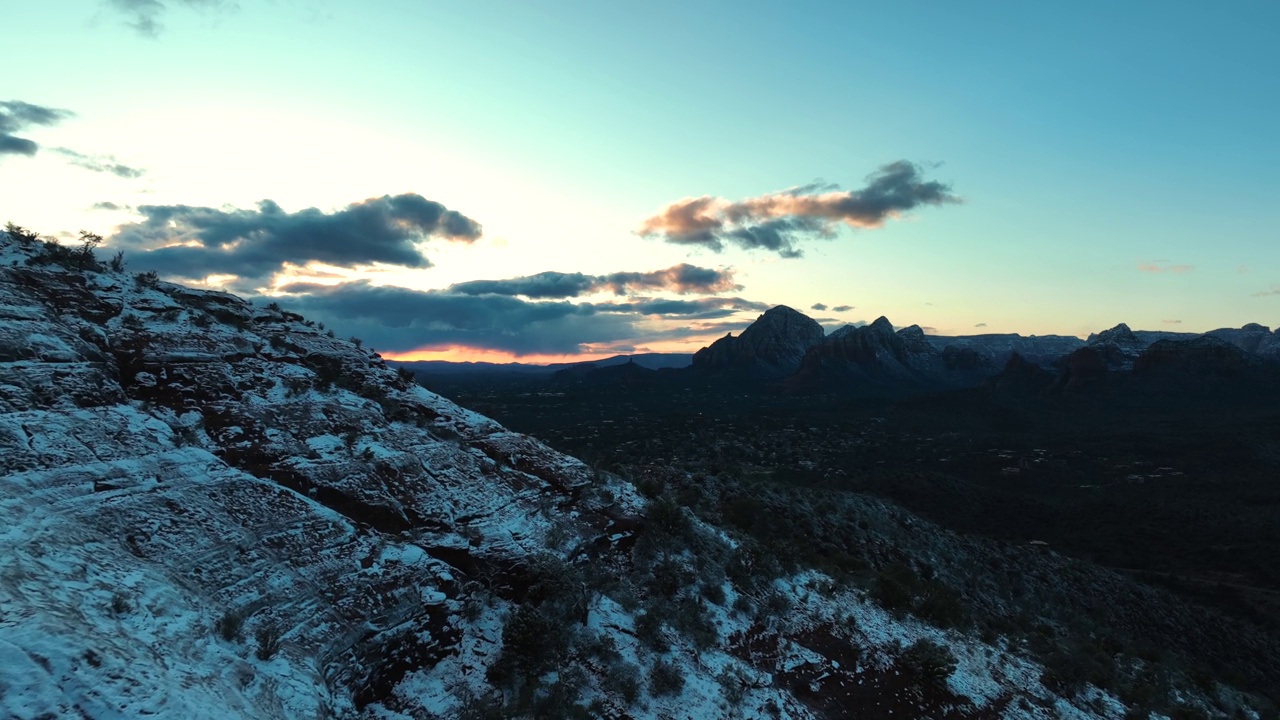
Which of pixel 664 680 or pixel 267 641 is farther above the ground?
pixel 267 641

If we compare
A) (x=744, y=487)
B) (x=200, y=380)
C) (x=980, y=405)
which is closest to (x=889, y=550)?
(x=744, y=487)

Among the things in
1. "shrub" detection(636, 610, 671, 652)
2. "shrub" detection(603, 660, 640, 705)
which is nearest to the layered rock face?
"shrub" detection(603, 660, 640, 705)

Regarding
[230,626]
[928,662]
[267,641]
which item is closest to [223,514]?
[230,626]

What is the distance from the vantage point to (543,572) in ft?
38.3

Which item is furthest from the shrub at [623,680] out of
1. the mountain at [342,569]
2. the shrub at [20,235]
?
the shrub at [20,235]

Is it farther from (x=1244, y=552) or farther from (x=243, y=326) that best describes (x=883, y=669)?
(x=1244, y=552)

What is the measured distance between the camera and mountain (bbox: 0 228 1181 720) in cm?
730

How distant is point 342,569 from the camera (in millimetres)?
9797

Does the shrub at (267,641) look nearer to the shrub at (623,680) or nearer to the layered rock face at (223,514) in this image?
the layered rock face at (223,514)

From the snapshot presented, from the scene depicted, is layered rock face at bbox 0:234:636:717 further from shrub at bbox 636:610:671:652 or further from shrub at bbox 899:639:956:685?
shrub at bbox 899:639:956:685

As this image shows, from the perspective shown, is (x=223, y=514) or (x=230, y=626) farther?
(x=223, y=514)

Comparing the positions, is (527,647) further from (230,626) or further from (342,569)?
(230,626)

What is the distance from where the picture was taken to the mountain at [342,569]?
730cm

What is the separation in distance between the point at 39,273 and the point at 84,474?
27.9 feet
